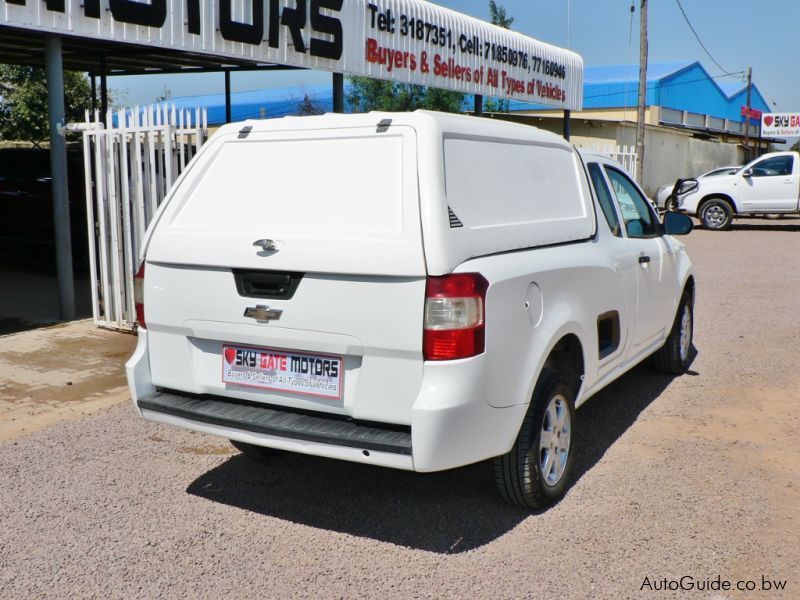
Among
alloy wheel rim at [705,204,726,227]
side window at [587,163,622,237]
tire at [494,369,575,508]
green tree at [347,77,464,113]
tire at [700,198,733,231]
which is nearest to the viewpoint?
tire at [494,369,575,508]

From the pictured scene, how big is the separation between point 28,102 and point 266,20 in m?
17.5

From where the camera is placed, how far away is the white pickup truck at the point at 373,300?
11.7 ft

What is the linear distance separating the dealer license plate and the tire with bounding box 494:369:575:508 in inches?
37.2

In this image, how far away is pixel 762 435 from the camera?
552cm

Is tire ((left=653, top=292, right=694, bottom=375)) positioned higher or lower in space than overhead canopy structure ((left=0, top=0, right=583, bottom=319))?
lower

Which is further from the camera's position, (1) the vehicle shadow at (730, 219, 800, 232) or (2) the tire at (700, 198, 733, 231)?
(1) the vehicle shadow at (730, 219, 800, 232)

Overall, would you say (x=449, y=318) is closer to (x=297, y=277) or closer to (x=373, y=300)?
(x=373, y=300)

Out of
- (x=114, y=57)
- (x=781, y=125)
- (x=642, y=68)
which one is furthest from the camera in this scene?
(x=781, y=125)

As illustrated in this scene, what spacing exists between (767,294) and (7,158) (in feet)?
38.9

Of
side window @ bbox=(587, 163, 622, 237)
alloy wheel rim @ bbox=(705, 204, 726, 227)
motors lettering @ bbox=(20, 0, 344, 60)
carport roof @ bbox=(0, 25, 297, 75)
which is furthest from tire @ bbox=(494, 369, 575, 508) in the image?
alloy wheel rim @ bbox=(705, 204, 726, 227)

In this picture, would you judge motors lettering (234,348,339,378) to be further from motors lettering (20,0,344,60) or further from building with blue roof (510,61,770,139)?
building with blue roof (510,61,770,139)

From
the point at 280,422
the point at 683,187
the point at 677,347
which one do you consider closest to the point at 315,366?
the point at 280,422

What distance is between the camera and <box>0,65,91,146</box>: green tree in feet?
83.9

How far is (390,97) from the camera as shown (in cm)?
3519
